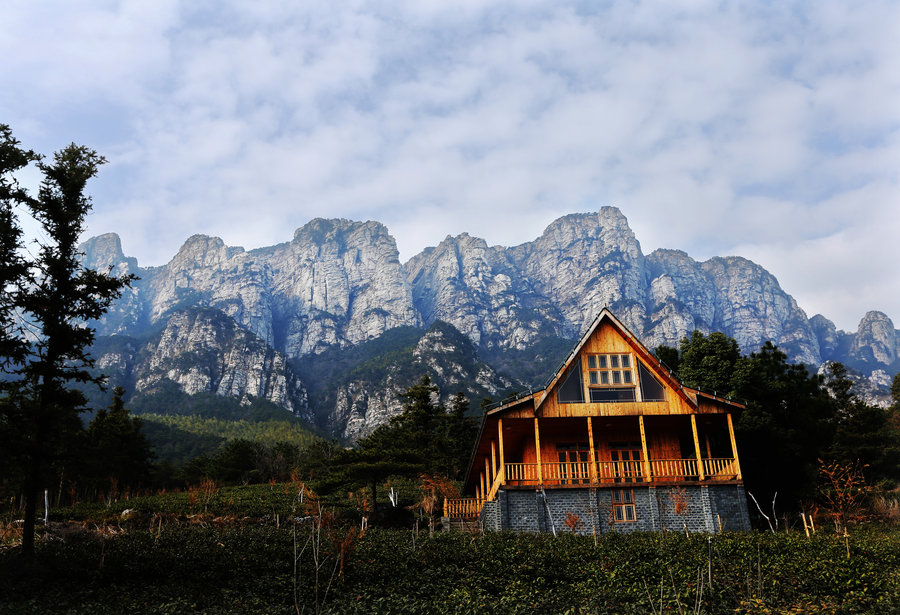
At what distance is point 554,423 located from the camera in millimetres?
26828

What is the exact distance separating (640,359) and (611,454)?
449 centimetres

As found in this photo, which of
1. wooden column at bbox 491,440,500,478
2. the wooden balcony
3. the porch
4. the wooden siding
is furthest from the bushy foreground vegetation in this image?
wooden column at bbox 491,440,500,478

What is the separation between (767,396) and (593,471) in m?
15.4

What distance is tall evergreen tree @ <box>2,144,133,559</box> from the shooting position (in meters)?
16.5

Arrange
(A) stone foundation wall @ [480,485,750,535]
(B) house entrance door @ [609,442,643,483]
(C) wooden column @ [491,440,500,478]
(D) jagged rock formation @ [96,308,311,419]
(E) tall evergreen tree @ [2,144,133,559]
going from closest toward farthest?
(E) tall evergreen tree @ [2,144,133,559], (A) stone foundation wall @ [480,485,750,535], (B) house entrance door @ [609,442,643,483], (C) wooden column @ [491,440,500,478], (D) jagged rock formation @ [96,308,311,419]

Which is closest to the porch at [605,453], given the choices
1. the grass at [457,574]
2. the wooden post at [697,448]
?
the wooden post at [697,448]

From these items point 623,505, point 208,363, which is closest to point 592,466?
point 623,505

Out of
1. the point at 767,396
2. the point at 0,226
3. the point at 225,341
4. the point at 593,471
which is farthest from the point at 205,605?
the point at 225,341

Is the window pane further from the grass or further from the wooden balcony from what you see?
the grass

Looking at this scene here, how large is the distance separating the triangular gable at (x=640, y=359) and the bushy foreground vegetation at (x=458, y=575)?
7.37m

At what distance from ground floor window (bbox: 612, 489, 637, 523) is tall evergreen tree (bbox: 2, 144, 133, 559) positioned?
18920 mm

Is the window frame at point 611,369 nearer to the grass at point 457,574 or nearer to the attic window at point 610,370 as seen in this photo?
the attic window at point 610,370

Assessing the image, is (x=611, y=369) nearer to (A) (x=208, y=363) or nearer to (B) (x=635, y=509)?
(B) (x=635, y=509)

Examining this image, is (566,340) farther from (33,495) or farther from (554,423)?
(33,495)
